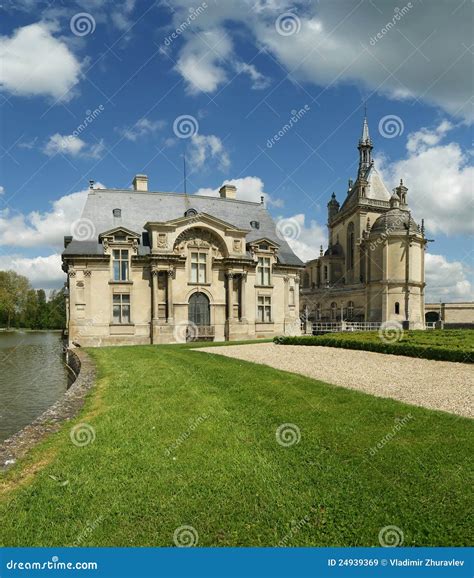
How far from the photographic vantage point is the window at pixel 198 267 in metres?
31.9

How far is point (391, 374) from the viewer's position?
1365cm

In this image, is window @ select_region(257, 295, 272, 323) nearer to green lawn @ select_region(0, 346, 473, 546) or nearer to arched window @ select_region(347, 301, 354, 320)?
green lawn @ select_region(0, 346, 473, 546)

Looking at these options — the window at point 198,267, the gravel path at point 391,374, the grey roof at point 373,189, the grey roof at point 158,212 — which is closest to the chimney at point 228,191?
the grey roof at point 158,212

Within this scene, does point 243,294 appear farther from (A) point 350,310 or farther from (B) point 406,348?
(A) point 350,310

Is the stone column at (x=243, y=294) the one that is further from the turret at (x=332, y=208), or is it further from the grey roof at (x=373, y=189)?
the turret at (x=332, y=208)

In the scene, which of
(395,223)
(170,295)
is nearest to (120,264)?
(170,295)

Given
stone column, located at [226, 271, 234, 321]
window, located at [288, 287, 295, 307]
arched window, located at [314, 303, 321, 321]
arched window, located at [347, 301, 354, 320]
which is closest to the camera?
stone column, located at [226, 271, 234, 321]

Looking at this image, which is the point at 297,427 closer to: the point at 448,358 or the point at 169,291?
the point at 448,358

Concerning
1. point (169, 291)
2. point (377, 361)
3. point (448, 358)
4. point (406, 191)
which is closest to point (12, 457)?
point (377, 361)

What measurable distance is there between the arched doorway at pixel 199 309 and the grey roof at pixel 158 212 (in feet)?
17.7

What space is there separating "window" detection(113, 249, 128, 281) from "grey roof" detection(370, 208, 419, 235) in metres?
36.7

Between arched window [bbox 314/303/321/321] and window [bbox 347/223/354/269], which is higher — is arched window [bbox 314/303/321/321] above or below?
below

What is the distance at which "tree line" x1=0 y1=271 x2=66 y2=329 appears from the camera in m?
79.0

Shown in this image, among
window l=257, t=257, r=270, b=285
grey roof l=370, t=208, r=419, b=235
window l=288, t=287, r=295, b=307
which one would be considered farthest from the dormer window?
grey roof l=370, t=208, r=419, b=235
